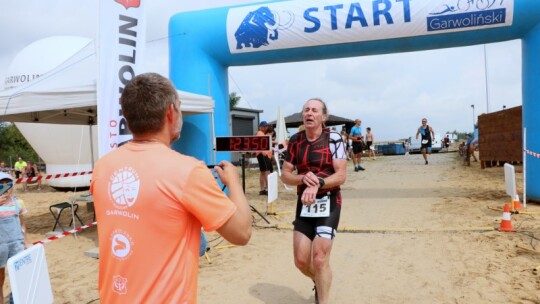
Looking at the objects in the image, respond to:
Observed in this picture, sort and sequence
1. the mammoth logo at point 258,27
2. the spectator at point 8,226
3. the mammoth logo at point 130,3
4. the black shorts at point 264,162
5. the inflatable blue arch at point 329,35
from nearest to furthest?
the spectator at point 8,226, the mammoth logo at point 130,3, the inflatable blue arch at point 329,35, the mammoth logo at point 258,27, the black shorts at point 264,162

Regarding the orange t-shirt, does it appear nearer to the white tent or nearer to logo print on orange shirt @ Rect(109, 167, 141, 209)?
logo print on orange shirt @ Rect(109, 167, 141, 209)

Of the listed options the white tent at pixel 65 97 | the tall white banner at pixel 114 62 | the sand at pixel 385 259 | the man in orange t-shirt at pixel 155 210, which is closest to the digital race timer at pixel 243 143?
the white tent at pixel 65 97

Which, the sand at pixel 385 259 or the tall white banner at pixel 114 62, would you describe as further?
the tall white banner at pixel 114 62

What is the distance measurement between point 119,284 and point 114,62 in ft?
14.7

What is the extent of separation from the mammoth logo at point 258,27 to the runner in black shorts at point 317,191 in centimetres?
471

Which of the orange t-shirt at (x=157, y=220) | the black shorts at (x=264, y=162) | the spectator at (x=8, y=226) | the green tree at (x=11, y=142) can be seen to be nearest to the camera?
the orange t-shirt at (x=157, y=220)

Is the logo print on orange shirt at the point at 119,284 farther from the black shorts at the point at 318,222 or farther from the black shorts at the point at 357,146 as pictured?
the black shorts at the point at 357,146

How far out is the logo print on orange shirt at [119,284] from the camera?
1.24 metres

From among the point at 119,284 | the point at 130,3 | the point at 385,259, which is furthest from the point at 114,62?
the point at 119,284

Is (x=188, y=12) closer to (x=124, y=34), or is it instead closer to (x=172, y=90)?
(x=124, y=34)

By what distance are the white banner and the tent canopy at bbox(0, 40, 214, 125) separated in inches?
73.2

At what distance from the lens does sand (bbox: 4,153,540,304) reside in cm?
355

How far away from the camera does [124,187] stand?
4.07ft

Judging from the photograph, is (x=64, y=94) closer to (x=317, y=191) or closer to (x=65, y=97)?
(x=65, y=97)
